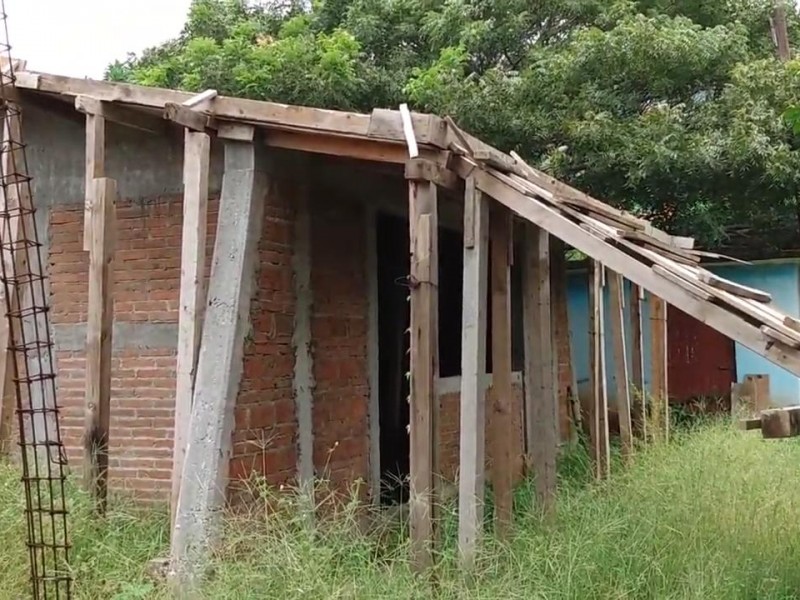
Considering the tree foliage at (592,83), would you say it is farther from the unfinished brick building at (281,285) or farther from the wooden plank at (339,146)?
the wooden plank at (339,146)

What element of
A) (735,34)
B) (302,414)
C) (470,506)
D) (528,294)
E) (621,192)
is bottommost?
(470,506)

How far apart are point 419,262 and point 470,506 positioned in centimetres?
134

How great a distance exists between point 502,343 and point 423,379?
83cm

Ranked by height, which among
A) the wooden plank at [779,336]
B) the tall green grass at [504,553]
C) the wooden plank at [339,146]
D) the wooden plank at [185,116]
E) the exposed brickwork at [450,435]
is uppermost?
the wooden plank at [185,116]

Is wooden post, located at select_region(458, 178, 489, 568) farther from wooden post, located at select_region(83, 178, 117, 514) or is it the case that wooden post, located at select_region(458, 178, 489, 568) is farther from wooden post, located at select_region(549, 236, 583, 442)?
wooden post, located at select_region(549, 236, 583, 442)

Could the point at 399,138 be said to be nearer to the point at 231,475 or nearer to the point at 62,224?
the point at 231,475

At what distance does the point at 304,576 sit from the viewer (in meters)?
4.54

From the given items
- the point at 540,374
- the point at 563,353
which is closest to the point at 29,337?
the point at 540,374

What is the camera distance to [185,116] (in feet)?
17.4

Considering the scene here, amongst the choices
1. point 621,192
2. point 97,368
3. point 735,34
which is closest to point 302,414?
point 97,368

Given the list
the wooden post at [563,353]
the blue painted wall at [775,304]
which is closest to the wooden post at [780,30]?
the blue painted wall at [775,304]

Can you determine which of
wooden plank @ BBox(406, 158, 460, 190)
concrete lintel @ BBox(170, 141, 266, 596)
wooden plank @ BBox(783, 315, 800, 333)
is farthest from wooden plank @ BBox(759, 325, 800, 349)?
concrete lintel @ BBox(170, 141, 266, 596)

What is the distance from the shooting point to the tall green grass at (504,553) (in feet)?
15.0

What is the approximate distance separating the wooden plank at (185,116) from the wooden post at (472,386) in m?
1.67
